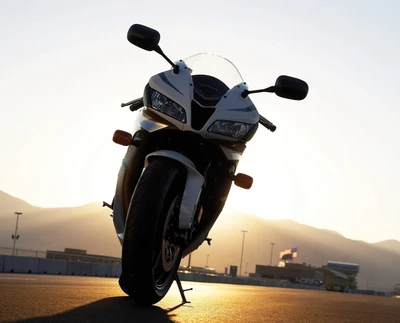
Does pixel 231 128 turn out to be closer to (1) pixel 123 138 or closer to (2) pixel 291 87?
(2) pixel 291 87

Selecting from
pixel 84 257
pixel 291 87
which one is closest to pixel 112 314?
pixel 291 87

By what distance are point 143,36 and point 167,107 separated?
647mm

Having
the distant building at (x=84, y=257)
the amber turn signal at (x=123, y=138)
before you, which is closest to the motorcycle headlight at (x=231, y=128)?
the amber turn signal at (x=123, y=138)

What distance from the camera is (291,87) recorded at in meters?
6.85

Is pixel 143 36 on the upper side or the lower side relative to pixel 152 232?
upper

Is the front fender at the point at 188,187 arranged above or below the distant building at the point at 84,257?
below

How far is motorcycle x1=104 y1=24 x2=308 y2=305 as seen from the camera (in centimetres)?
563

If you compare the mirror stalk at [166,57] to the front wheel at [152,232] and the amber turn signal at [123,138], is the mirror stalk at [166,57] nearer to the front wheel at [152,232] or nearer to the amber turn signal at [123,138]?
the amber turn signal at [123,138]

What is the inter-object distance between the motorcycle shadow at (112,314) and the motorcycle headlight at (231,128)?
1.55 meters

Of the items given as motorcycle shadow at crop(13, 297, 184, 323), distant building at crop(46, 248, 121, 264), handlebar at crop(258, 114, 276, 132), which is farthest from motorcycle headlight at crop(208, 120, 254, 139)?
distant building at crop(46, 248, 121, 264)

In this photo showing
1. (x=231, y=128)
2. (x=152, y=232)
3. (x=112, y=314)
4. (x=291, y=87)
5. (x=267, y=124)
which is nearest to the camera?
(x=112, y=314)

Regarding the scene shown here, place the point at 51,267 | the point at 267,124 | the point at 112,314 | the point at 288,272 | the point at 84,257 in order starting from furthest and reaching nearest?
1. the point at 288,272
2. the point at 84,257
3. the point at 51,267
4. the point at 267,124
5. the point at 112,314

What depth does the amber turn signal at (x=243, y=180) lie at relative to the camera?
6867 millimetres

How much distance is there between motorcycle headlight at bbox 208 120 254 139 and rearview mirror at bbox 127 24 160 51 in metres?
0.91
